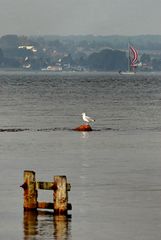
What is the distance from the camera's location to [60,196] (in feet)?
130

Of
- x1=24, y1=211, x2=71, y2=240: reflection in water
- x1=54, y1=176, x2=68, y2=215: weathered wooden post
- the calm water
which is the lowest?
the calm water

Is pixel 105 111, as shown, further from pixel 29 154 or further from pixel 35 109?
pixel 29 154

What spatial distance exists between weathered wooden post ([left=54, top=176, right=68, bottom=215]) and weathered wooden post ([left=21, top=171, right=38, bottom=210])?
2.77ft

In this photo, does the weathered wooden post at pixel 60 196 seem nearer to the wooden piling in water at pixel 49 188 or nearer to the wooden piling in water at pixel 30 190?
the wooden piling in water at pixel 49 188

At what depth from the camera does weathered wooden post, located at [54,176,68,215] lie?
3941cm

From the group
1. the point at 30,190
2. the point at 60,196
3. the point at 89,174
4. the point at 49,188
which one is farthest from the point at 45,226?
the point at 89,174

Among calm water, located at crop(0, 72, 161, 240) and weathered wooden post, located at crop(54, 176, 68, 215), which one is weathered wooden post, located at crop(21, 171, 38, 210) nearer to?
calm water, located at crop(0, 72, 161, 240)

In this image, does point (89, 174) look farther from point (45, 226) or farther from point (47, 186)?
point (45, 226)

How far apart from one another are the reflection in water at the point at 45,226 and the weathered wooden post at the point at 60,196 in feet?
0.92

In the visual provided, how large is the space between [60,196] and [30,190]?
115 centimetres

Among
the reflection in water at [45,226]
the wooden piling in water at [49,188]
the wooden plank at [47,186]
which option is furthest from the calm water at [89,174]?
the wooden plank at [47,186]

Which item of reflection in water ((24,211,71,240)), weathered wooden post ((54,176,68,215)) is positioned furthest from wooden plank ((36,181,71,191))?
reflection in water ((24,211,71,240))

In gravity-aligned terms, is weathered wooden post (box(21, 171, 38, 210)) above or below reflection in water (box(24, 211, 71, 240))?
above

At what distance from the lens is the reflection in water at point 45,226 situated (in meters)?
37.0
